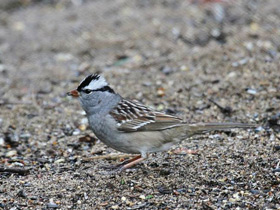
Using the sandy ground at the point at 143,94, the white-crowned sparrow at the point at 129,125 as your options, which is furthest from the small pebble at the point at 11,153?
the white-crowned sparrow at the point at 129,125

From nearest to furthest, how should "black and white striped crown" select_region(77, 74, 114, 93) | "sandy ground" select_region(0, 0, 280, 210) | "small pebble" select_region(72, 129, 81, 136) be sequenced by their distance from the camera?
"sandy ground" select_region(0, 0, 280, 210) < "black and white striped crown" select_region(77, 74, 114, 93) < "small pebble" select_region(72, 129, 81, 136)

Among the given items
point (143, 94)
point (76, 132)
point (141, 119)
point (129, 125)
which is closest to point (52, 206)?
point (129, 125)

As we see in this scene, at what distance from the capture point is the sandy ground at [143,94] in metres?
5.02

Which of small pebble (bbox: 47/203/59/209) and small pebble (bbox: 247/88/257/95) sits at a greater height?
small pebble (bbox: 247/88/257/95)

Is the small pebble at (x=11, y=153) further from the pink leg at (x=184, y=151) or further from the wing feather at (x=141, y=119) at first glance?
the pink leg at (x=184, y=151)

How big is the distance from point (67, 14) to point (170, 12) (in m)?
2.08

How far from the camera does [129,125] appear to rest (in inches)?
213

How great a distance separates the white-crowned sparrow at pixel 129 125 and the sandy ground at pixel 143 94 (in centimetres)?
27

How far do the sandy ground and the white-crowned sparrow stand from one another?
10.7 inches

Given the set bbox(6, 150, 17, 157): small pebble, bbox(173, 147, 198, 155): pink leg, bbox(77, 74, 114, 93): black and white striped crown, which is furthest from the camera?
bbox(6, 150, 17, 157): small pebble

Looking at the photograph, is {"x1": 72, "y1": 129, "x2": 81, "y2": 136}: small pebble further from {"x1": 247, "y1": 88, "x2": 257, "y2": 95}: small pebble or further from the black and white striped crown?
{"x1": 247, "y1": 88, "x2": 257, "y2": 95}: small pebble

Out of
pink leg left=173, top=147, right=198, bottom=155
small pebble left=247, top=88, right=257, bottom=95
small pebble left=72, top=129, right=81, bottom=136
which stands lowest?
small pebble left=72, top=129, right=81, bottom=136

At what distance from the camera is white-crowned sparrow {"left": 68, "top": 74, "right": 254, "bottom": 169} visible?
5375 mm

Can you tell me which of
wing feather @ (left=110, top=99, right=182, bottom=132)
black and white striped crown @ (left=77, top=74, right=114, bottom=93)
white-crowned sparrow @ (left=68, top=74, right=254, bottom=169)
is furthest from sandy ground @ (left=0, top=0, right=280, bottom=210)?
black and white striped crown @ (left=77, top=74, right=114, bottom=93)
